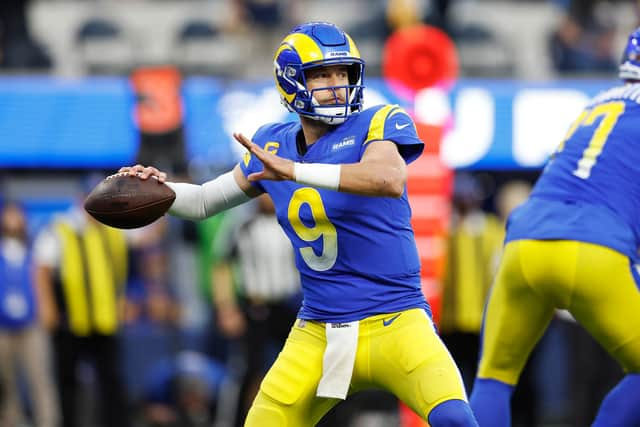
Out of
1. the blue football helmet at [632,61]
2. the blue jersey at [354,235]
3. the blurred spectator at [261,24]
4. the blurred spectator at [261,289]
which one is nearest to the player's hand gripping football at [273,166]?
the blue jersey at [354,235]

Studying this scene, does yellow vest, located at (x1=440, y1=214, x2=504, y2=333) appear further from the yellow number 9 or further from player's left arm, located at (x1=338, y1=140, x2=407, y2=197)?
player's left arm, located at (x1=338, y1=140, x2=407, y2=197)

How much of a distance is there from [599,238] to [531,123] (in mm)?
5004

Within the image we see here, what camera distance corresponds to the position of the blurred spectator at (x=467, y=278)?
854 centimetres

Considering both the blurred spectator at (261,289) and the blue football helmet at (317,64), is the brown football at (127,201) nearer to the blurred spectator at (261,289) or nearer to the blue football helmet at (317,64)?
the blue football helmet at (317,64)

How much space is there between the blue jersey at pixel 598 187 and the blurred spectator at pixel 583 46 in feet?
21.4

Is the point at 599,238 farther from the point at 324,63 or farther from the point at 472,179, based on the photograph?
the point at 472,179

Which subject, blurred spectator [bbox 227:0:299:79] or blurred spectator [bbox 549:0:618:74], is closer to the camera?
blurred spectator [bbox 549:0:618:74]

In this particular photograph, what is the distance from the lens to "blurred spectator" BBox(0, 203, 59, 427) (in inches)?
343

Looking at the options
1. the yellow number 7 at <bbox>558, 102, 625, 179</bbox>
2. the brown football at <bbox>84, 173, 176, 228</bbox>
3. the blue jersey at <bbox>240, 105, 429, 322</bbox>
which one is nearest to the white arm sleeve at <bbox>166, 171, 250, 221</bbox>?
the brown football at <bbox>84, 173, 176, 228</bbox>

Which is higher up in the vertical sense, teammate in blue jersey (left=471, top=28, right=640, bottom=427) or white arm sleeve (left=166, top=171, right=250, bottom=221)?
white arm sleeve (left=166, top=171, right=250, bottom=221)

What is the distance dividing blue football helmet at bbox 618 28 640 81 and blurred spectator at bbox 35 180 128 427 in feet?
15.0

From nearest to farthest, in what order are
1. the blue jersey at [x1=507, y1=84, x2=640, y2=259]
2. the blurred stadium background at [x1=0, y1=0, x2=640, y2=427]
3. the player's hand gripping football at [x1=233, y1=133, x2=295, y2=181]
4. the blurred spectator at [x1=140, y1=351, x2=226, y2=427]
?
the player's hand gripping football at [x1=233, y1=133, x2=295, y2=181] < the blue jersey at [x1=507, y1=84, x2=640, y2=259] < the blurred spectator at [x1=140, y1=351, x2=226, y2=427] < the blurred stadium background at [x1=0, y1=0, x2=640, y2=427]

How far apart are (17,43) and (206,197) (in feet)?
23.0

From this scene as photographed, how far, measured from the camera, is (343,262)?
4355 mm
